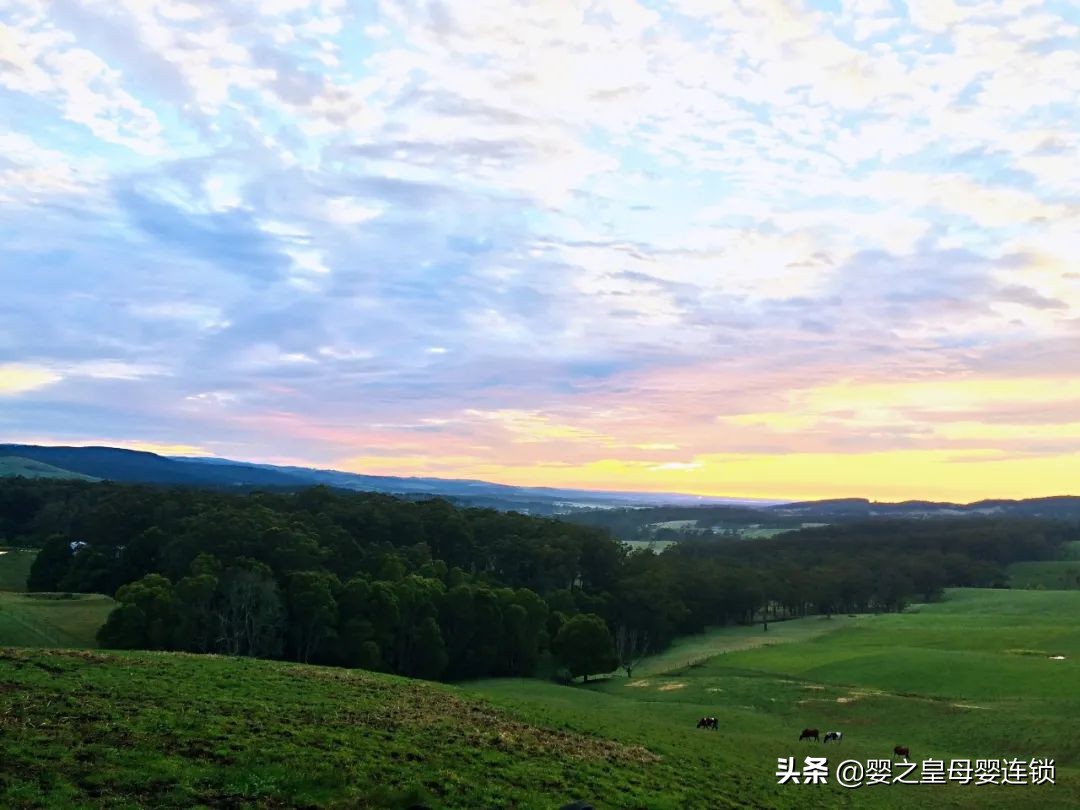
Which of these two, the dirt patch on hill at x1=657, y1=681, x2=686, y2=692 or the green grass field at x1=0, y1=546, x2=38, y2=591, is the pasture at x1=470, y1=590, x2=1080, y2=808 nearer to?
the dirt patch on hill at x1=657, y1=681, x2=686, y2=692

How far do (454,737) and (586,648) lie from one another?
50.6 m

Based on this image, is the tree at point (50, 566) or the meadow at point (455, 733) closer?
the meadow at point (455, 733)

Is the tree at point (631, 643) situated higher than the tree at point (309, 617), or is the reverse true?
the tree at point (309, 617)

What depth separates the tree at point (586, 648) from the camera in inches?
2830

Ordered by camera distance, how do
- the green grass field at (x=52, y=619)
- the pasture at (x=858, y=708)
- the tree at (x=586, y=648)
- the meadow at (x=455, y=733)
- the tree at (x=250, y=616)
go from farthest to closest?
the tree at (x=586, y=648) < the tree at (x=250, y=616) < the green grass field at (x=52, y=619) < the pasture at (x=858, y=708) < the meadow at (x=455, y=733)

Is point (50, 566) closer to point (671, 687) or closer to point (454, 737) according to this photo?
point (671, 687)

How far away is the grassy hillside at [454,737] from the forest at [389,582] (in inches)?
673

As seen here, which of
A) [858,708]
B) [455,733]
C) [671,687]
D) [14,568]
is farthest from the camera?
[14,568]

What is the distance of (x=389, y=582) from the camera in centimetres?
7038

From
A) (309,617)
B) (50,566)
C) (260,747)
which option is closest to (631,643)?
(309,617)

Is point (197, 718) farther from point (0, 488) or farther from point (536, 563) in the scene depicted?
point (0, 488)

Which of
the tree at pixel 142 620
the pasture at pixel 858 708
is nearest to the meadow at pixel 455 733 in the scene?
the pasture at pixel 858 708

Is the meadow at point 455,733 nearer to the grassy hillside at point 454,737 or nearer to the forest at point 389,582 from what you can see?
the grassy hillside at point 454,737

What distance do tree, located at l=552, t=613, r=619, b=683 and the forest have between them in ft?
0.47
